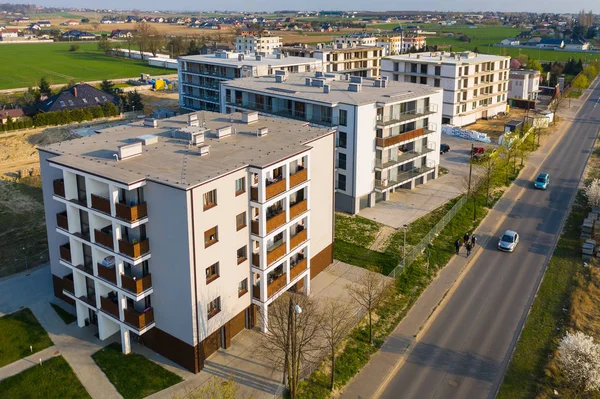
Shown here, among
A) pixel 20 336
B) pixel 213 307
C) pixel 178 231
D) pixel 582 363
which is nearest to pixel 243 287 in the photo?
pixel 213 307

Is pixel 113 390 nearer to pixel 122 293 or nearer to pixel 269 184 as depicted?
pixel 122 293

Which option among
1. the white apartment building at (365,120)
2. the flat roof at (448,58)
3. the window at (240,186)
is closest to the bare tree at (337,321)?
the window at (240,186)

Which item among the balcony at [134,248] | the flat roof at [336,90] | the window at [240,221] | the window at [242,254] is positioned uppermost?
the flat roof at [336,90]

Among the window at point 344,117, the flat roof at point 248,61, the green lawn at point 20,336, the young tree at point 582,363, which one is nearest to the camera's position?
the young tree at point 582,363

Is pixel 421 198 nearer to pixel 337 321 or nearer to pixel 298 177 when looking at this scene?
pixel 337 321

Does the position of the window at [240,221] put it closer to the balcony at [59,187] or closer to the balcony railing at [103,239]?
the balcony railing at [103,239]

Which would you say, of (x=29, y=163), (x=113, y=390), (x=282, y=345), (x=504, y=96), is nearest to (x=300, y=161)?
(x=282, y=345)

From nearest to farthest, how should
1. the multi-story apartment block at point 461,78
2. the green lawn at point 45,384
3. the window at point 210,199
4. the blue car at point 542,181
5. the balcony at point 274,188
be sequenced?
the green lawn at point 45,384, the window at point 210,199, the balcony at point 274,188, the blue car at point 542,181, the multi-story apartment block at point 461,78
